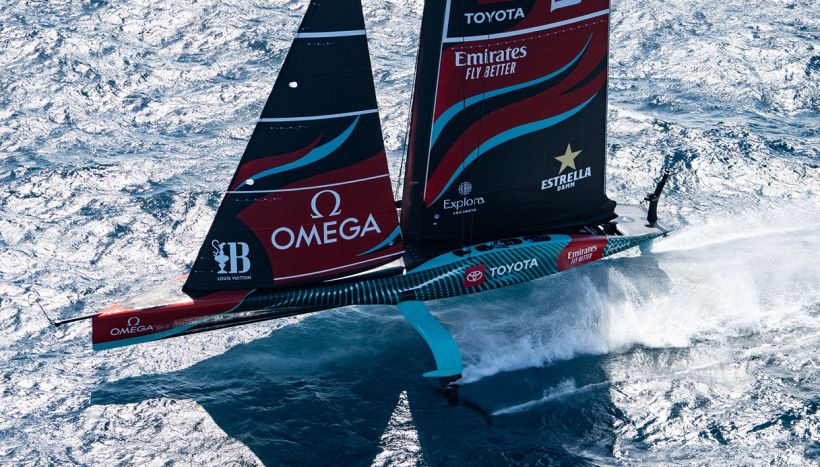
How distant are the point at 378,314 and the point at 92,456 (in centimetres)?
697

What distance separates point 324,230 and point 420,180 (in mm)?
2353

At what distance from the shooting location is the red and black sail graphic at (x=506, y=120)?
64.5ft

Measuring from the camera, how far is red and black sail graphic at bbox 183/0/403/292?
18281mm

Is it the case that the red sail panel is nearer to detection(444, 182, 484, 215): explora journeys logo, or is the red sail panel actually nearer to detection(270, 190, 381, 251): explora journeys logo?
detection(270, 190, 381, 251): explora journeys logo

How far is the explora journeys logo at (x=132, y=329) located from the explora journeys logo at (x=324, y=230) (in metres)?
2.85

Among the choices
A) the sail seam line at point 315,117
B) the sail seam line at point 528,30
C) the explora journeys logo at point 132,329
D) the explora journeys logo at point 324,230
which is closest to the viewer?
the sail seam line at point 315,117

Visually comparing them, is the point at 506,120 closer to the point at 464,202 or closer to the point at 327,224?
the point at 464,202

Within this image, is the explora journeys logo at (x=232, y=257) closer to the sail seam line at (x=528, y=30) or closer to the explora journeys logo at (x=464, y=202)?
the explora journeys logo at (x=464, y=202)

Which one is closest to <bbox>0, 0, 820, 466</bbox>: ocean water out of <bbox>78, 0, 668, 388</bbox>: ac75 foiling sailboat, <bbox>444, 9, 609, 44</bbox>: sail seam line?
<bbox>78, 0, 668, 388</bbox>: ac75 foiling sailboat

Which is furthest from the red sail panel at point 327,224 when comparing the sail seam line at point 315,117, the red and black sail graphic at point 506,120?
the red and black sail graphic at point 506,120

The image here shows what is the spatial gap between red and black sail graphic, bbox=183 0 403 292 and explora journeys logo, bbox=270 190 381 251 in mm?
19

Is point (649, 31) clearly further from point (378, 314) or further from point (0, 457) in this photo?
point (0, 457)

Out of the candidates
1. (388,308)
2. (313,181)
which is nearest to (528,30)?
(313,181)

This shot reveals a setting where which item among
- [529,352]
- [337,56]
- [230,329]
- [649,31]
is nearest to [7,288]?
[230,329]
